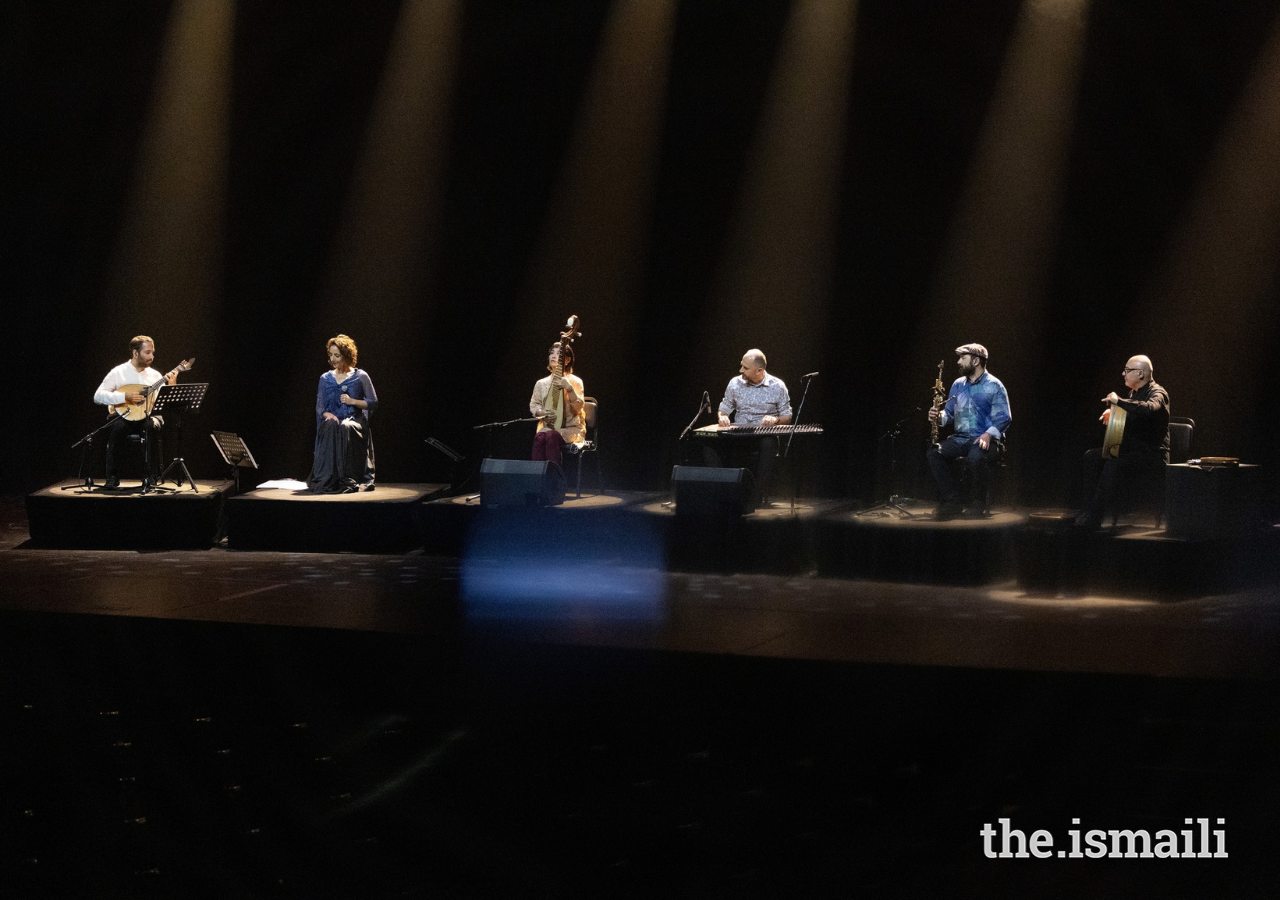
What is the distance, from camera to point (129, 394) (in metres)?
7.41

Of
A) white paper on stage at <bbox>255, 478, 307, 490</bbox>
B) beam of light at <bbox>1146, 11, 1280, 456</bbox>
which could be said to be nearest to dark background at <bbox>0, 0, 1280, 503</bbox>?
beam of light at <bbox>1146, 11, 1280, 456</bbox>

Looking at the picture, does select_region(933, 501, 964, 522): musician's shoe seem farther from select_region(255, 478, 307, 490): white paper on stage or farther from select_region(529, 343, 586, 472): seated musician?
select_region(255, 478, 307, 490): white paper on stage

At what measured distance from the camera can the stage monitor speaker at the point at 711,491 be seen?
629 cm

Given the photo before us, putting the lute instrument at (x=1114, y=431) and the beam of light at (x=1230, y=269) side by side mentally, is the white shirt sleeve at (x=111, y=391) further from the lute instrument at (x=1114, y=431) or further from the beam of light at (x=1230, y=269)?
the beam of light at (x=1230, y=269)

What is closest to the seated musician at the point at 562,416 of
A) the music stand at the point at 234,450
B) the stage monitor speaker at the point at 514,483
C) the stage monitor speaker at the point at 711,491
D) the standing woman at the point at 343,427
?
the stage monitor speaker at the point at 514,483

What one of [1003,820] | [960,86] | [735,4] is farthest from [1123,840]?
[735,4]

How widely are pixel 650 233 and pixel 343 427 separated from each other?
7.57ft

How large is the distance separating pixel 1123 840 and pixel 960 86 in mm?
5116

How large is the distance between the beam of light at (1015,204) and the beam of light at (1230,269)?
0.68 m

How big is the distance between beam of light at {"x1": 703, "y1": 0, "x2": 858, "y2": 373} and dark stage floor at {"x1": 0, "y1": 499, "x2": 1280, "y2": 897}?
320 cm

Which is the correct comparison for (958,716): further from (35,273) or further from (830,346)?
(35,273)

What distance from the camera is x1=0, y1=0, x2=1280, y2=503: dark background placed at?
6.91m

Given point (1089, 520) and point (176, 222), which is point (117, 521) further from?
point (1089, 520)

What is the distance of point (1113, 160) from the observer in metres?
6.96
